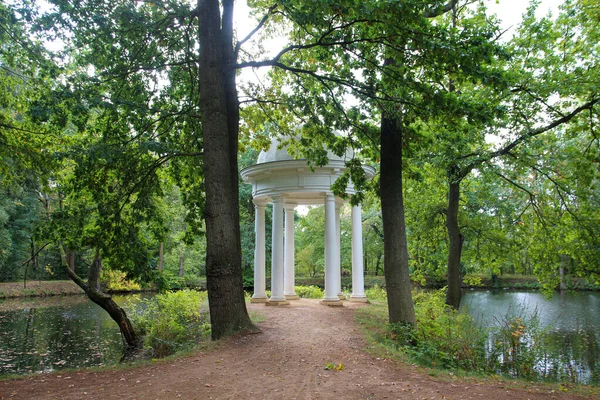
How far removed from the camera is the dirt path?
5.90 m

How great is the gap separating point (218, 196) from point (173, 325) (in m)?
4.44

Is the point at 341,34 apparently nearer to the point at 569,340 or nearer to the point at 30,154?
the point at 30,154

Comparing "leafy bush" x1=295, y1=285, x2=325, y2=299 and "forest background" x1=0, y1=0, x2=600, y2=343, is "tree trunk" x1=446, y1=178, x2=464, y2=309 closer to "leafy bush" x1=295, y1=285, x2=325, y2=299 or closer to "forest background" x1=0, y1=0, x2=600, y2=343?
"forest background" x1=0, y1=0, x2=600, y2=343

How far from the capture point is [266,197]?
→ 17312 millimetres

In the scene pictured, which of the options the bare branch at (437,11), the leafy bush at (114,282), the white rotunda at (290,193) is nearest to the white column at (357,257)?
the white rotunda at (290,193)

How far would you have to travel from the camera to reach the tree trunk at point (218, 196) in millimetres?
9156

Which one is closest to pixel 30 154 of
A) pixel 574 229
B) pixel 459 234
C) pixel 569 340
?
pixel 459 234

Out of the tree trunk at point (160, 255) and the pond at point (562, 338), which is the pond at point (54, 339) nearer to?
the pond at point (562, 338)

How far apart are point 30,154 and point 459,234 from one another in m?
14.7

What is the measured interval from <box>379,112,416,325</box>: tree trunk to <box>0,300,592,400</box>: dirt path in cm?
195

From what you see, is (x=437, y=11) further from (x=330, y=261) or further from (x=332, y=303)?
(x=332, y=303)

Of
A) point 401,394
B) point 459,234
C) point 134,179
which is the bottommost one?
point 401,394

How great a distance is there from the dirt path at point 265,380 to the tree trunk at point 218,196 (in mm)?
738

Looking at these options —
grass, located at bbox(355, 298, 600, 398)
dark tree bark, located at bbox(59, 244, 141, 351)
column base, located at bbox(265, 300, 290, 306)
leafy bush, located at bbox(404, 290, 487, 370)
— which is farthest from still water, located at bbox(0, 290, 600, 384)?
column base, located at bbox(265, 300, 290, 306)
